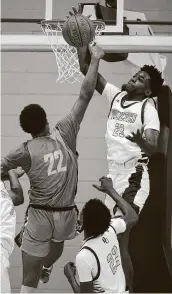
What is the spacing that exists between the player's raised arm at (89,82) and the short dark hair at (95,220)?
1.05 m

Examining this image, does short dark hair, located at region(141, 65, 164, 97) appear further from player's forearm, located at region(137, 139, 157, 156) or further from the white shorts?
the white shorts

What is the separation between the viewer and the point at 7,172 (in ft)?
15.1

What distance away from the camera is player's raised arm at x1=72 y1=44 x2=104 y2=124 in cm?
464

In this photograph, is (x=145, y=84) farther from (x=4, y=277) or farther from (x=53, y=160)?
(x=4, y=277)

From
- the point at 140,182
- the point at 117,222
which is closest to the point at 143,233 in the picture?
Answer: the point at 140,182

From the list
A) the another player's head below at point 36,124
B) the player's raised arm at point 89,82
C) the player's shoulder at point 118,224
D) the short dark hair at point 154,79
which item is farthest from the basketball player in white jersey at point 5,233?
the short dark hair at point 154,79

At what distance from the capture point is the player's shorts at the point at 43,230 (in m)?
4.64

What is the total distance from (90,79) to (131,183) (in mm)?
765

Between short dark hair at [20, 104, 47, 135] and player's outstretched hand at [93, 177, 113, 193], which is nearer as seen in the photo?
player's outstretched hand at [93, 177, 113, 193]

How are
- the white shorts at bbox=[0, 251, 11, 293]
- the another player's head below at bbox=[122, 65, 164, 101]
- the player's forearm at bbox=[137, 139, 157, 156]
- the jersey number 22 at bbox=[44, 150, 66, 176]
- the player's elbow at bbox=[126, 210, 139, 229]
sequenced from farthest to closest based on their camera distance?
the another player's head below at bbox=[122, 65, 164, 101] → the jersey number 22 at bbox=[44, 150, 66, 176] → the player's forearm at bbox=[137, 139, 157, 156] → the player's elbow at bbox=[126, 210, 139, 229] → the white shorts at bbox=[0, 251, 11, 293]

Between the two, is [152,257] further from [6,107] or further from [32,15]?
[32,15]

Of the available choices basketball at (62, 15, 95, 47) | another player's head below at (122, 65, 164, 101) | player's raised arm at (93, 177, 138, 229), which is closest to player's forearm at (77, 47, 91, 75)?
basketball at (62, 15, 95, 47)

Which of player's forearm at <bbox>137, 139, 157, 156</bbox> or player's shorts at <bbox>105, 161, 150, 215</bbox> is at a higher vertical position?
player's forearm at <bbox>137, 139, 157, 156</bbox>

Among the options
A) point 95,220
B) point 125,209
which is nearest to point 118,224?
point 125,209
